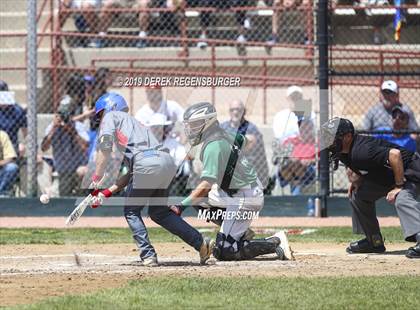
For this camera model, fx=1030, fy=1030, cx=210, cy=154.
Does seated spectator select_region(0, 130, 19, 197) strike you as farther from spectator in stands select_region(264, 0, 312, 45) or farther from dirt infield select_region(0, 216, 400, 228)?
spectator in stands select_region(264, 0, 312, 45)

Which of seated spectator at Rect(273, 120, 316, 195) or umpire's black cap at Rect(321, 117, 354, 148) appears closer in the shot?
umpire's black cap at Rect(321, 117, 354, 148)

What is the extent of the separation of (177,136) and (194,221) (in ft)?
5.10

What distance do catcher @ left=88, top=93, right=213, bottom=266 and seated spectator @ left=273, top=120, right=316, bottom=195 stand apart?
645cm

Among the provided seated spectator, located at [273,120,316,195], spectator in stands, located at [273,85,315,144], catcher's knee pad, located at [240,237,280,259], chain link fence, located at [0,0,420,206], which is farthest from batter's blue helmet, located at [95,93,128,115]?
spectator in stands, located at [273,85,315,144]

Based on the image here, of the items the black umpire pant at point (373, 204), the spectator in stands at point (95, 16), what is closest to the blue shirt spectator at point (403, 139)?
the black umpire pant at point (373, 204)

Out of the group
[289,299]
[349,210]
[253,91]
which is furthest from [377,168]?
[253,91]

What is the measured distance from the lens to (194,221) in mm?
16359

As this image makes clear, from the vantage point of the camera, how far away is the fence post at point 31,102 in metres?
17.0

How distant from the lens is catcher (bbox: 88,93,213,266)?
1037 centimetres

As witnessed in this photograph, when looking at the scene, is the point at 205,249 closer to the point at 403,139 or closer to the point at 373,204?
the point at 373,204

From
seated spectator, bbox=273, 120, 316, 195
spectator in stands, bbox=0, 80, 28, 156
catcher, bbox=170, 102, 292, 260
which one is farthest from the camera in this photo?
spectator in stands, bbox=0, 80, 28, 156

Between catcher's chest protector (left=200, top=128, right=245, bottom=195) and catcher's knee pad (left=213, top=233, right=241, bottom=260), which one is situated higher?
catcher's chest protector (left=200, top=128, right=245, bottom=195)

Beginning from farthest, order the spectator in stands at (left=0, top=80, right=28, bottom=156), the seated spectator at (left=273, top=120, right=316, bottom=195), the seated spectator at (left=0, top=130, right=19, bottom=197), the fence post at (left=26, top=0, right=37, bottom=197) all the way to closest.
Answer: the spectator in stands at (left=0, top=80, right=28, bottom=156)
the seated spectator at (left=0, top=130, right=19, bottom=197)
the fence post at (left=26, top=0, right=37, bottom=197)
the seated spectator at (left=273, top=120, right=316, bottom=195)

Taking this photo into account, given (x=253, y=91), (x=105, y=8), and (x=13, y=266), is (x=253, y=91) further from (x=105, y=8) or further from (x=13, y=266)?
(x=13, y=266)
